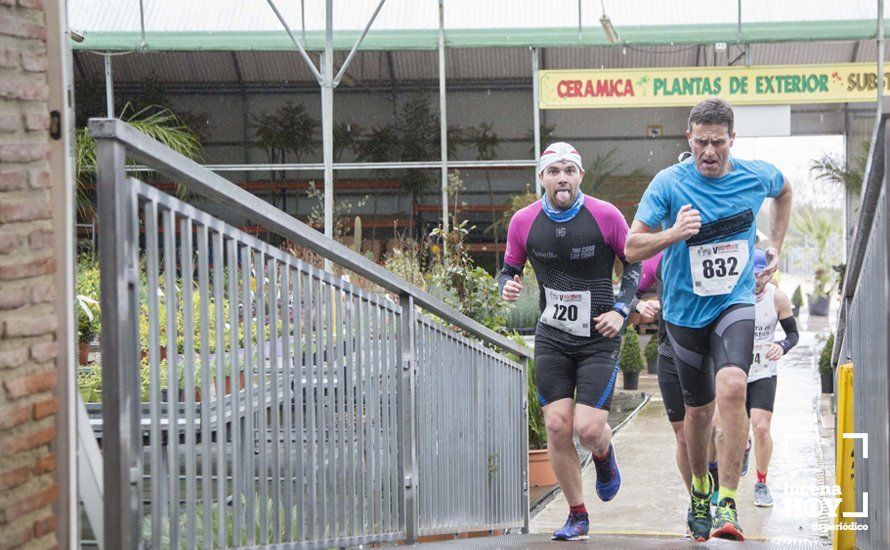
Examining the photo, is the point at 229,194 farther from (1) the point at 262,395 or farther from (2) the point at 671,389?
(2) the point at 671,389

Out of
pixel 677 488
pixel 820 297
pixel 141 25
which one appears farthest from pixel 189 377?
pixel 820 297

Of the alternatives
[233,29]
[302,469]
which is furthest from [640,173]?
[302,469]

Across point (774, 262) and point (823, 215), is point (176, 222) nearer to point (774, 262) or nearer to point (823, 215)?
point (774, 262)

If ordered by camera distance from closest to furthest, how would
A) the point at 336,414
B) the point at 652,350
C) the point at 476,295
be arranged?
the point at 336,414 < the point at 476,295 < the point at 652,350

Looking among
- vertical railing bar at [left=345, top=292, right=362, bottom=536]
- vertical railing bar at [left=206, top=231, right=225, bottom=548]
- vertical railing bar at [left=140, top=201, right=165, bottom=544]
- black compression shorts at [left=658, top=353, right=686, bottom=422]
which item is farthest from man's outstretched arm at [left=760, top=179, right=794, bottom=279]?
vertical railing bar at [left=140, top=201, right=165, bottom=544]

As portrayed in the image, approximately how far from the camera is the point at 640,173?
78.4ft

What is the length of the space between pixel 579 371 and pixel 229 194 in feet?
10.0

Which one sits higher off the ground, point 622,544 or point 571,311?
point 571,311

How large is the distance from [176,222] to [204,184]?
134 mm

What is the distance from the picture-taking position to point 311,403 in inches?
150

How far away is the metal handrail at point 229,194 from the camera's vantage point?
2744mm

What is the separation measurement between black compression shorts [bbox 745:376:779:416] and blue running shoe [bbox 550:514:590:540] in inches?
104

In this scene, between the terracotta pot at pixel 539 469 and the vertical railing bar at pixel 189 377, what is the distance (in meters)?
6.15

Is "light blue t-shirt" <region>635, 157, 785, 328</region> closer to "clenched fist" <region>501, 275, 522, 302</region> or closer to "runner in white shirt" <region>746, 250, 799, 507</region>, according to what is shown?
"clenched fist" <region>501, 275, 522, 302</region>
